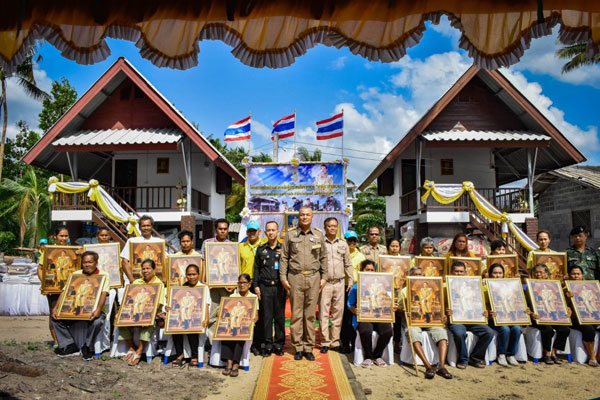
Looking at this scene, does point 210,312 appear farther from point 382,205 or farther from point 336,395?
point 382,205

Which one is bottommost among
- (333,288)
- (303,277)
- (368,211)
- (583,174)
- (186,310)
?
(186,310)

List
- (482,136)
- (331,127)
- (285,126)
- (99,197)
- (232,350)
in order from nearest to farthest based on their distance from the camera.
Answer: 1. (232,350)
2. (99,197)
3. (482,136)
4. (331,127)
5. (285,126)

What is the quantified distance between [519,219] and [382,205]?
51.0 ft

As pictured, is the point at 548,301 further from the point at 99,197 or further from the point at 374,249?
the point at 99,197

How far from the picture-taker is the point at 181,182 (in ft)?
52.3

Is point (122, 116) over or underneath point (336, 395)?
over

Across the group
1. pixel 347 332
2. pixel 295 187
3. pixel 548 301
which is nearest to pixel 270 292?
pixel 347 332

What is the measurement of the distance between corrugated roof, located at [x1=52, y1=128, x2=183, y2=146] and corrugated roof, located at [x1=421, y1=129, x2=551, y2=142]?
8571 mm

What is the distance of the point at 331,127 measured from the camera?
648 inches

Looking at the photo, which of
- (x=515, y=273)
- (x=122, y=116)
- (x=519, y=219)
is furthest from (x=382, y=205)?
(x=515, y=273)

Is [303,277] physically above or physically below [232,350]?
above

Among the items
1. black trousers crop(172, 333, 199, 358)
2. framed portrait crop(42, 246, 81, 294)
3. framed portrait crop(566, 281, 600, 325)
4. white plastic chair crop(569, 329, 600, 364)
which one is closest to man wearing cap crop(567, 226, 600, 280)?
framed portrait crop(566, 281, 600, 325)

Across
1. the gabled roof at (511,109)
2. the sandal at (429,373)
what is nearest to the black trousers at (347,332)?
the sandal at (429,373)

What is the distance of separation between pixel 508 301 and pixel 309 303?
2.72m
